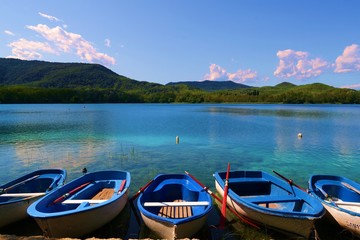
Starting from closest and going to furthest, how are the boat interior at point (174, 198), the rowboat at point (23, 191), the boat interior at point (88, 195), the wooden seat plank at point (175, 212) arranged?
the rowboat at point (23, 191), the boat interior at point (88, 195), the wooden seat plank at point (175, 212), the boat interior at point (174, 198)

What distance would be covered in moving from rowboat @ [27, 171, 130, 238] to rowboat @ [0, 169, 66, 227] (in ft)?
4.10

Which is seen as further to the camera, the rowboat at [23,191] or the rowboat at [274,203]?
the rowboat at [23,191]

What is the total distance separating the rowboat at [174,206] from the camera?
7.91 meters

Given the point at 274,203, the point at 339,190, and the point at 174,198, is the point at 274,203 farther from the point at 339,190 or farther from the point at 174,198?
the point at 174,198

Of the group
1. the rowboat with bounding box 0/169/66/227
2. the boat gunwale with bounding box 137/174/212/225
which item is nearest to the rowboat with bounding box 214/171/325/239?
the boat gunwale with bounding box 137/174/212/225

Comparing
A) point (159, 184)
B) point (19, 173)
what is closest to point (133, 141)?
point (19, 173)

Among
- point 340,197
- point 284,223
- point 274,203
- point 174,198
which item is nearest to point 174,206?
point 174,198

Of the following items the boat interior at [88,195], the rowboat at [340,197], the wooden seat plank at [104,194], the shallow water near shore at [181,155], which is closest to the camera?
the rowboat at [340,197]

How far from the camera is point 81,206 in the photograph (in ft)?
30.0

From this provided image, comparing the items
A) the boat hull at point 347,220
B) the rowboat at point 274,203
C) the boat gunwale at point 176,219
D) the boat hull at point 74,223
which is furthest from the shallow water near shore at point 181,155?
the boat hull at point 347,220

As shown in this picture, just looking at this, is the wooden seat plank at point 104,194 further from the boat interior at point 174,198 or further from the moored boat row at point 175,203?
the boat interior at point 174,198

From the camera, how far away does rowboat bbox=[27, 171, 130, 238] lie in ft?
26.1

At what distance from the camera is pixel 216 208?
1215cm

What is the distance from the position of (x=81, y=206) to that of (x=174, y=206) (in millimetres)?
3823
